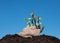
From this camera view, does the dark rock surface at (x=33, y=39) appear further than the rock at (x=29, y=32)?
No

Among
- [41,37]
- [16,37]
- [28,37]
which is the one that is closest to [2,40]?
[16,37]

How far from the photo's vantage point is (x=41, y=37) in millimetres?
26828

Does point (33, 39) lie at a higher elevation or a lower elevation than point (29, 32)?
lower

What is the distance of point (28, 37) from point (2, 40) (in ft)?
14.2

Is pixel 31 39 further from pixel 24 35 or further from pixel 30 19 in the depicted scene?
pixel 30 19

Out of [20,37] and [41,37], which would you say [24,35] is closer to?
[20,37]

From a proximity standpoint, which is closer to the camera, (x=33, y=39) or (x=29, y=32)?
(x=33, y=39)

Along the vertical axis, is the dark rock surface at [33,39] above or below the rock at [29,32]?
below

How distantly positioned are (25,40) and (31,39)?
0.91 metres

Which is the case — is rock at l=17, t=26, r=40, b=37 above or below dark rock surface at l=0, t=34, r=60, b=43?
above

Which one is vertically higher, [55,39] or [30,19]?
[30,19]

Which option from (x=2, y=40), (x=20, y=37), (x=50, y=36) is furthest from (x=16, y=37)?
(x=50, y=36)

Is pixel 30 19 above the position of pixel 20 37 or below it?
above

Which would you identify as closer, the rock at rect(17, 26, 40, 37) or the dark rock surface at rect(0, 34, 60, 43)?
the dark rock surface at rect(0, 34, 60, 43)
